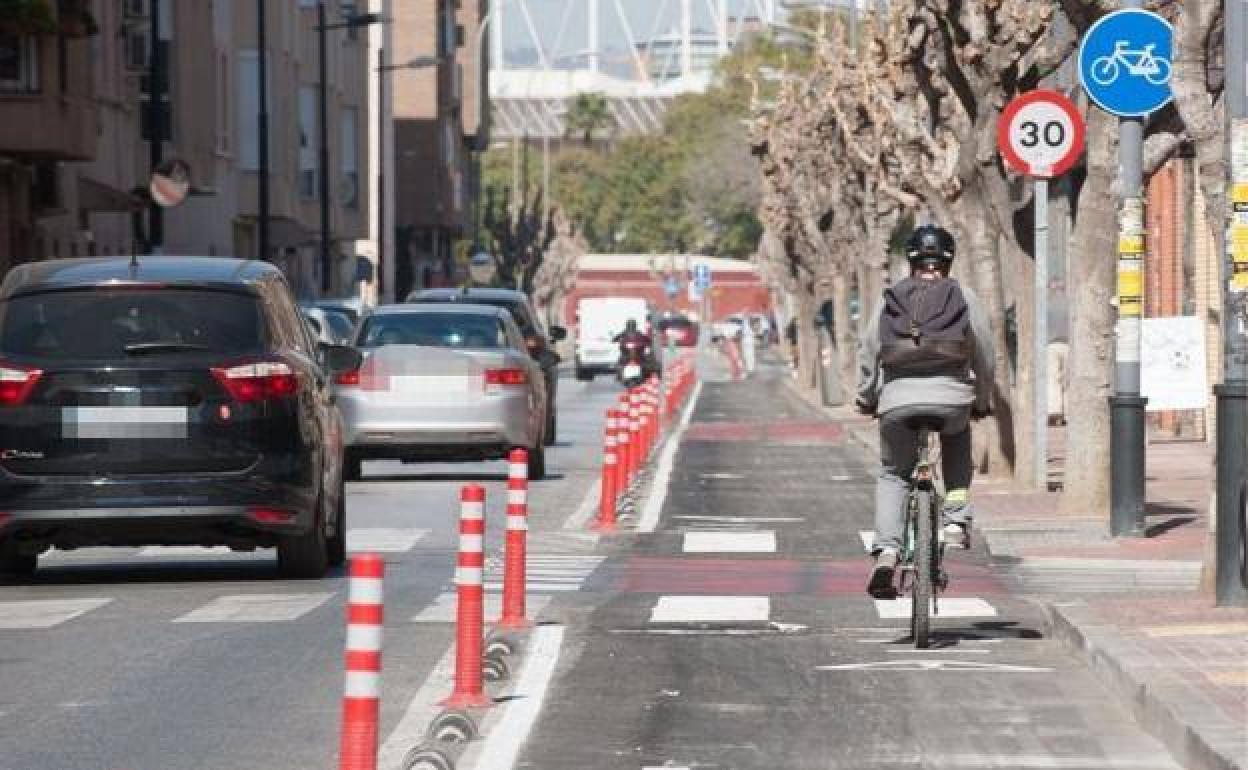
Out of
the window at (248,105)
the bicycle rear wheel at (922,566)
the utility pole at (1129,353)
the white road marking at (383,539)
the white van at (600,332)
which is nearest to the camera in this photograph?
the bicycle rear wheel at (922,566)

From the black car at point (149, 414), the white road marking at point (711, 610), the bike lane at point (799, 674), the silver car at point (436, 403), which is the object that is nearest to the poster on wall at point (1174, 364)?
the bike lane at point (799, 674)

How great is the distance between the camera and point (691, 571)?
821 inches

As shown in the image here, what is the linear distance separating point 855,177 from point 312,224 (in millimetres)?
24949

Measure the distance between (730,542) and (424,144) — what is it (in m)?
97.7

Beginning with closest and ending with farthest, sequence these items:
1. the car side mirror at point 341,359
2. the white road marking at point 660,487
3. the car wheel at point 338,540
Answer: the car wheel at point 338,540 < the car side mirror at point 341,359 < the white road marking at point 660,487

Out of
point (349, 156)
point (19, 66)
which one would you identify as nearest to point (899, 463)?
point (19, 66)

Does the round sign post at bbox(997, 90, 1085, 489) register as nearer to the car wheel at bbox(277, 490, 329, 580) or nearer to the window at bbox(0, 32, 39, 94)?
the car wheel at bbox(277, 490, 329, 580)

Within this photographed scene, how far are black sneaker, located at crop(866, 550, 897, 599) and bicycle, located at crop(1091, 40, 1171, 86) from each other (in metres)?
6.67

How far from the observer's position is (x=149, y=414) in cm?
1819

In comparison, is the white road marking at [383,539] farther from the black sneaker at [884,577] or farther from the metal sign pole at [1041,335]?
the metal sign pole at [1041,335]

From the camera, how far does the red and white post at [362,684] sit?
28.8ft

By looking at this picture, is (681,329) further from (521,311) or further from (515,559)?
(515,559)

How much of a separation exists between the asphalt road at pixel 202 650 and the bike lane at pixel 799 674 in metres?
0.68

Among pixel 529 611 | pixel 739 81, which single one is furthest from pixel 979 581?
pixel 739 81
